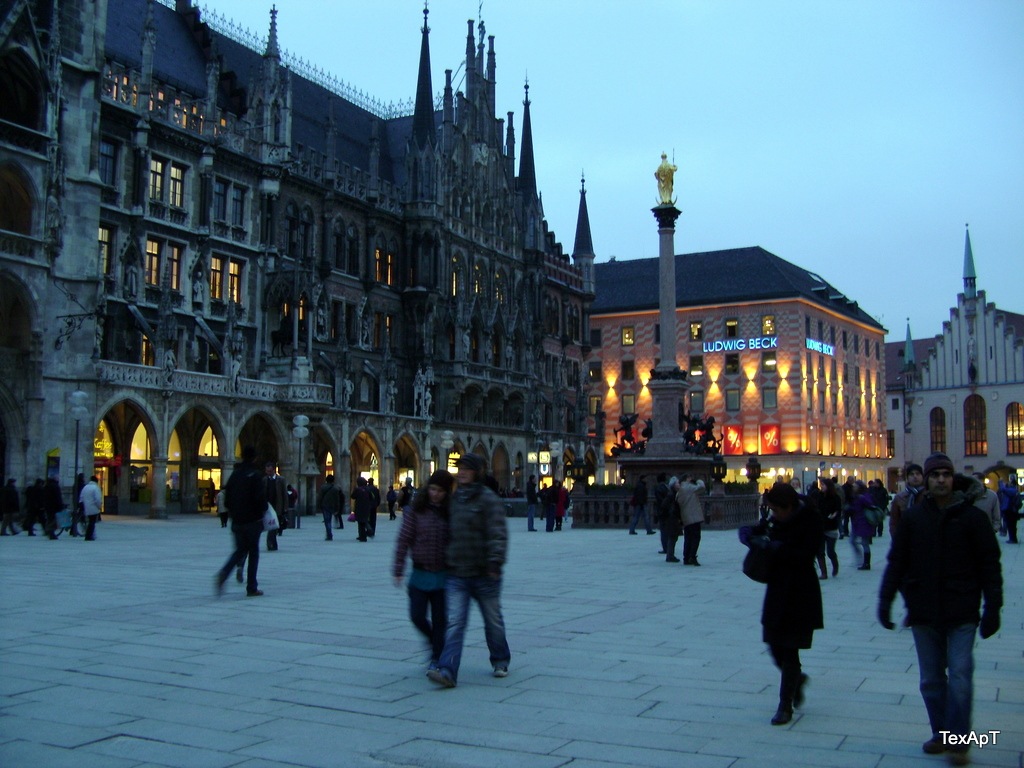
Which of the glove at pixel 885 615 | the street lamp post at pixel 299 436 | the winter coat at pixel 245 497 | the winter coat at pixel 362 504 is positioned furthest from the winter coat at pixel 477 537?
the street lamp post at pixel 299 436

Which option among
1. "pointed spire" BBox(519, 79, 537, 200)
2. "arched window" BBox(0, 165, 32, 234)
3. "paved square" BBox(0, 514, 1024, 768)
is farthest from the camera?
"pointed spire" BBox(519, 79, 537, 200)

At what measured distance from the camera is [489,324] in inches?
2516

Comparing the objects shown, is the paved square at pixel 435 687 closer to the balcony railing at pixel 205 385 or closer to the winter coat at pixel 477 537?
the winter coat at pixel 477 537

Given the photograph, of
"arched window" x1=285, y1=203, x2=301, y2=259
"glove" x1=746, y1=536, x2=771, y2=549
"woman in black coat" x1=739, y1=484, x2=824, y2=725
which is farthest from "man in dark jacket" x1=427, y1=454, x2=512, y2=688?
"arched window" x1=285, y1=203, x2=301, y2=259

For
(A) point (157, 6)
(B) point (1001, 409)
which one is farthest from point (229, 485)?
(B) point (1001, 409)

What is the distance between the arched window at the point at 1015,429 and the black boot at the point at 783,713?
9049cm

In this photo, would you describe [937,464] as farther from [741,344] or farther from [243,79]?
[741,344]

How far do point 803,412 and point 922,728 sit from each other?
74.5 m

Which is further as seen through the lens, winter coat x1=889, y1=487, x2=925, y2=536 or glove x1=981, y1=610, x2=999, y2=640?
winter coat x1=889, y1=487, x2=925, y2=536

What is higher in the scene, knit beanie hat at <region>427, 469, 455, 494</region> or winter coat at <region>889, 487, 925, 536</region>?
knit beanie hat at <region>427, 469, 455, 494</region>

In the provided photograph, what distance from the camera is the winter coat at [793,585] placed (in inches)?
305

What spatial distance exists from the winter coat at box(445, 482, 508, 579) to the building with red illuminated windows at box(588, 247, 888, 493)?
223 feet

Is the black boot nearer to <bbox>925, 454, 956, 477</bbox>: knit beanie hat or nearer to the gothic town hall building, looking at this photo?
<bbox>925, 454, 956, 477</bbox>: knit beanie hat

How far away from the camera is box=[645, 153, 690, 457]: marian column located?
3972 cm
